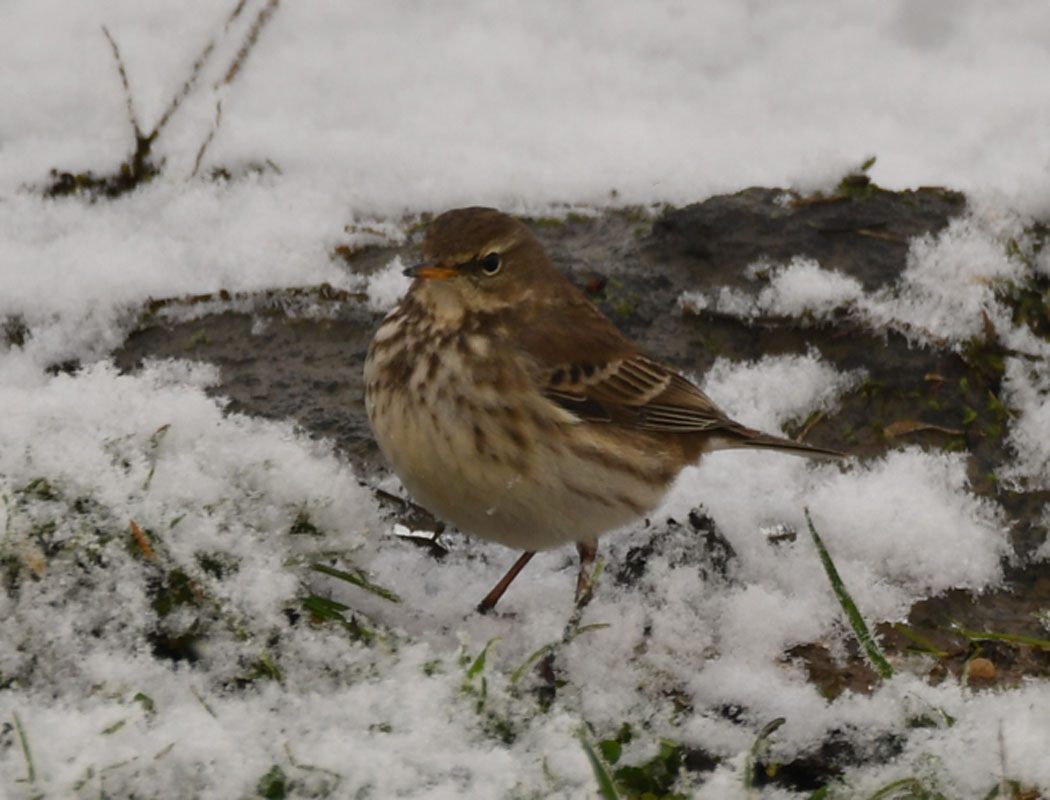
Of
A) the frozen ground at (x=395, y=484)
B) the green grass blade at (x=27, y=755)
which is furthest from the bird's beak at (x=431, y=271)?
the green grass blade at (x=27, y=755)

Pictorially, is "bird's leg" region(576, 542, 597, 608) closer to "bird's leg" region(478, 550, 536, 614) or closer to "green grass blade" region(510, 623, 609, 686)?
"bird's leg" region(478, 550, 536, 614)

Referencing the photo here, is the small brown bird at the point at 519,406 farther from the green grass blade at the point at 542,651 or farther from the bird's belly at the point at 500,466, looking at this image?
the green grass blade at the point at 542,651

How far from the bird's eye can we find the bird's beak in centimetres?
13

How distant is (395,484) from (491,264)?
942 mm

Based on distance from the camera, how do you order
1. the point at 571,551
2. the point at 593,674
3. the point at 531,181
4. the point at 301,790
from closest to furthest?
the point at 301,790 < the point at 593,674 < the point at 571,551 < the point at 531,181

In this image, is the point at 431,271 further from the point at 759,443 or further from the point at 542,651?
the point at 542,651

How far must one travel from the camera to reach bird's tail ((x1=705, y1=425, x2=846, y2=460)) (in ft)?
18.3

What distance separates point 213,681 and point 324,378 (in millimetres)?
2486

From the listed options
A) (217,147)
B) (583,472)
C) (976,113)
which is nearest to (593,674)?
(583,472)

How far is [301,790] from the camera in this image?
3.40m

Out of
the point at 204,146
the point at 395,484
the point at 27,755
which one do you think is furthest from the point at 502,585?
the point at 204,146

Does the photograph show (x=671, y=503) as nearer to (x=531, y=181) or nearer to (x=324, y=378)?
(x=324, y=378)

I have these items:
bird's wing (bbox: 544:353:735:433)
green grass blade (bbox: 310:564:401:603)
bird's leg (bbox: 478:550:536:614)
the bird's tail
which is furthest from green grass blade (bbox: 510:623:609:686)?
the bird's tail

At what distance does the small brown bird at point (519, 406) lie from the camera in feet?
15.8
